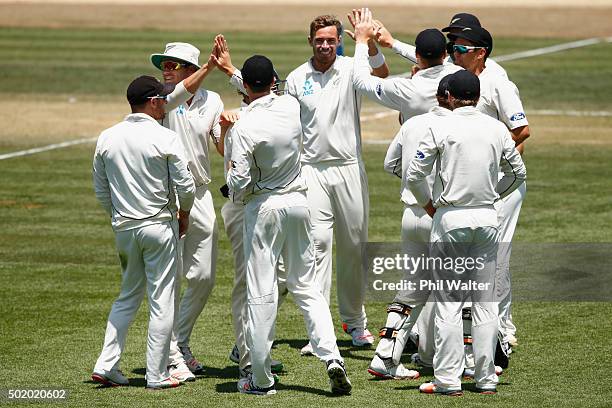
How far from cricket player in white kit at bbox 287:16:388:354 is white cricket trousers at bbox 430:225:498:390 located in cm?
171

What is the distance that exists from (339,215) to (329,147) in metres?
0.59

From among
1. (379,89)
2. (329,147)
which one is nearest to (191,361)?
(329,147)

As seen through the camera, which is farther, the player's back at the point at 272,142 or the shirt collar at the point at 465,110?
the player's back at the point at 272,142

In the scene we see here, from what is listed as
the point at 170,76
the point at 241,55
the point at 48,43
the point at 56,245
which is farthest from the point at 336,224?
the point at 48,43

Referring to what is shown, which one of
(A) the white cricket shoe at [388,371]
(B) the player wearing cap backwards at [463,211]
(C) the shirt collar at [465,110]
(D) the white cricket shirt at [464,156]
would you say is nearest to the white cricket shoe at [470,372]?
(A) the white cricket shoe at [388,371]

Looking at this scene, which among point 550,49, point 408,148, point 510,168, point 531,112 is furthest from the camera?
point 550,49

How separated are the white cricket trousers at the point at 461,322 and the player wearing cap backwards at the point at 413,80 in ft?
4.30

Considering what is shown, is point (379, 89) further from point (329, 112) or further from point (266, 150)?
point (266, 150)

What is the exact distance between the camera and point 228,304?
38.5ft

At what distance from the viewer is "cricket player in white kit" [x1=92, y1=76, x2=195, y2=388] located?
8758 mm

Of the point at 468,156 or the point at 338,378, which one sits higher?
the point at 468,156

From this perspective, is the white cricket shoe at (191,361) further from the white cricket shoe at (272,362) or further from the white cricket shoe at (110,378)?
the white cricket shoe at (110,378)

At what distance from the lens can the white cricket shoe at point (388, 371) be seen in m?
9.18

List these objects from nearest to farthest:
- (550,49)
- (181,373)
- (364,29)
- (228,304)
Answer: (181,373) < (364,29) < (228,304) < (550,49)
